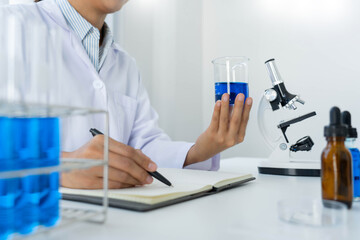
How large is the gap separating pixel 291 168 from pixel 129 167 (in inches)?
26.2

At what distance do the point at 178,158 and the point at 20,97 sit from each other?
Answer: 2.74 ft

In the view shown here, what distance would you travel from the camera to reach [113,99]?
1388 mm

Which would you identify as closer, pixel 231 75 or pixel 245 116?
pixel 231 75

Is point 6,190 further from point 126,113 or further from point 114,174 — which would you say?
point 126,113

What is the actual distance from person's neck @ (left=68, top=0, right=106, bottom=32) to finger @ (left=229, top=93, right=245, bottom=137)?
76 cm

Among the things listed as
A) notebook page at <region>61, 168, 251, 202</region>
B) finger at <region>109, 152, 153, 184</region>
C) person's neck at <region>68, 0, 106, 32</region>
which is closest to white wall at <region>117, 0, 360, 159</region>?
person's neck at <region>68, 0, 106, 32</region>

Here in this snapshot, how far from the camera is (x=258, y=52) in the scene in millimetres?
2818

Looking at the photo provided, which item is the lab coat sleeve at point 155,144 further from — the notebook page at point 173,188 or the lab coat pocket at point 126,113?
the notebook page at point 173,188

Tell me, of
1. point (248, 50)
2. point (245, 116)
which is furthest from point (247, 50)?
point (245, 116)

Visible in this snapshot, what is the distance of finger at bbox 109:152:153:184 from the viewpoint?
28.1 inches

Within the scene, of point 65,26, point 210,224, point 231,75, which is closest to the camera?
point 210,224

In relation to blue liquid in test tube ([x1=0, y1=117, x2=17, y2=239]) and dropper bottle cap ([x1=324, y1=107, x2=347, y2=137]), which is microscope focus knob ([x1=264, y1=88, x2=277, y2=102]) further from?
blue liquid in test tube ([x1=0, y1=117, x2=17, y2=239])

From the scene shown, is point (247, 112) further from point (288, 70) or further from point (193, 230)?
point (288, 70)

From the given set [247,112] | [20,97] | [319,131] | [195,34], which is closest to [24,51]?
[20,97]
